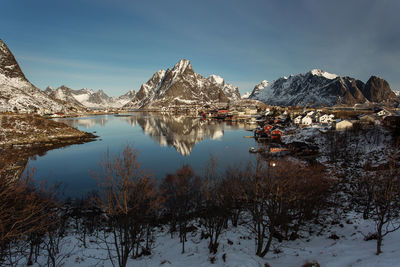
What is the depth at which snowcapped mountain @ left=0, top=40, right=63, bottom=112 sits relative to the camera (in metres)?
116

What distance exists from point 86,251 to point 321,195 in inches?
702

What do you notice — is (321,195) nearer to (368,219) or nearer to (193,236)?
(368,219)

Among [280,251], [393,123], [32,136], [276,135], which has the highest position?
[393,123]

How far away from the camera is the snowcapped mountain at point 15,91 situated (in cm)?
11606

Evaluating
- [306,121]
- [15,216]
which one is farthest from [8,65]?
[306,121]

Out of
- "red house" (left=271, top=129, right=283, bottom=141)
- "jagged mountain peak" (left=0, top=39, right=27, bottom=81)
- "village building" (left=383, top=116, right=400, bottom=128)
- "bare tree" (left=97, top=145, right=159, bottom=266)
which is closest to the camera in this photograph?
"bare tree" (left=97, top=145, right=159, bottom=266)

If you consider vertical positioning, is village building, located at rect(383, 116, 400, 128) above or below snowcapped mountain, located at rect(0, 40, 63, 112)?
below

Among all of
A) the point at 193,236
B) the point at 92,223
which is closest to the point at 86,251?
the point at 92,223

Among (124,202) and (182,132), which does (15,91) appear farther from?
(124,202)

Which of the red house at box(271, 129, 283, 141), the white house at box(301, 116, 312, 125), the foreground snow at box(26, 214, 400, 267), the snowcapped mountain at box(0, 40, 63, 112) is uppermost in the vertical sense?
the snowcapped mountain at box(0, 40, 63, 112)

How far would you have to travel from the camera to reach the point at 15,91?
128250 mm

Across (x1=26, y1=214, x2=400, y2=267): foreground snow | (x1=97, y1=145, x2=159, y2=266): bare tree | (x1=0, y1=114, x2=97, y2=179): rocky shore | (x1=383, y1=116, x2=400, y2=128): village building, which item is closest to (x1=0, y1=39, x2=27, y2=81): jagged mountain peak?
(x1=0, y1=114, x2=97, y2=179): rocky shore

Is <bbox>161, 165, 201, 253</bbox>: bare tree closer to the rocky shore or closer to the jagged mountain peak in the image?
the rocky shore

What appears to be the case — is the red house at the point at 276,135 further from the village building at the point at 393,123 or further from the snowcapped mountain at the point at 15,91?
the snowcapped mountain at the point at 15,91
